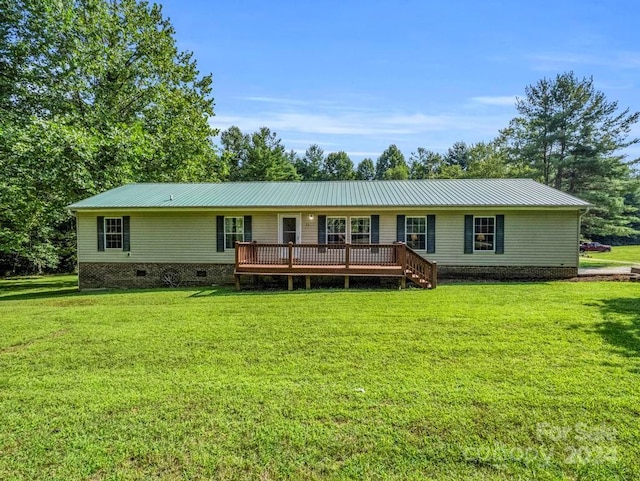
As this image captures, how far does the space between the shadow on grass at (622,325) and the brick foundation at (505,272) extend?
13.6 feet

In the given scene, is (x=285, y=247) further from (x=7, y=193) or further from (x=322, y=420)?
(x=7, y=193)

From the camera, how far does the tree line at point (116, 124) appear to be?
48.4 feet

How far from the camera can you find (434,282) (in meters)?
11.2

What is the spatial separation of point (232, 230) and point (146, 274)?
12.1ft

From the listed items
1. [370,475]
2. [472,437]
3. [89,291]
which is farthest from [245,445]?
[89,291]

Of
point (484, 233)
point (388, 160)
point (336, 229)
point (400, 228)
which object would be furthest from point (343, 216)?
point (388, 160)

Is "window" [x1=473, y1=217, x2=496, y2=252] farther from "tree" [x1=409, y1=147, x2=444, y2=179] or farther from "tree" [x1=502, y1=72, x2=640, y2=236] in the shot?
"tree" [x1=409, y1=147, x2=444, y2=179]

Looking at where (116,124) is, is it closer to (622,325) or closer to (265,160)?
Answer: (622,325)

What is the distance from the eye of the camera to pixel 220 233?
1382 centimetres

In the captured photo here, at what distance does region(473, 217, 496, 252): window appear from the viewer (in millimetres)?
13203

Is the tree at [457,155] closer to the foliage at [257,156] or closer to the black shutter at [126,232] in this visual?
the foliage at [257,156]

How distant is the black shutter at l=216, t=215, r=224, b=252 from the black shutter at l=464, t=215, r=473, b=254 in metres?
8.92

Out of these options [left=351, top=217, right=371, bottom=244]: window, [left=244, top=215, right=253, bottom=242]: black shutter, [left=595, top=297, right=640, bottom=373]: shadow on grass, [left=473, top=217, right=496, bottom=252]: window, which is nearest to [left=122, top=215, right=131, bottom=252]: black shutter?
[left=244, top=215, right=253, bottom=242]: black shutter

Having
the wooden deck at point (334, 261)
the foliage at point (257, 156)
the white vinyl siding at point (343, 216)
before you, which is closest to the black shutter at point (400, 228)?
the white vinyl siding at point (343, 216)
